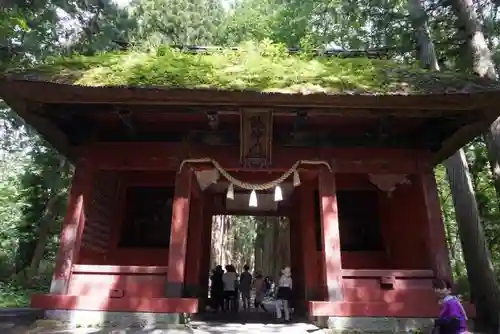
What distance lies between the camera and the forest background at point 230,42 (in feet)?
32.9

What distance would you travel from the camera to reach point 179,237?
701cm

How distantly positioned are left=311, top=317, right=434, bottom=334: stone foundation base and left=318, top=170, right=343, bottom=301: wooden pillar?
0.39 m

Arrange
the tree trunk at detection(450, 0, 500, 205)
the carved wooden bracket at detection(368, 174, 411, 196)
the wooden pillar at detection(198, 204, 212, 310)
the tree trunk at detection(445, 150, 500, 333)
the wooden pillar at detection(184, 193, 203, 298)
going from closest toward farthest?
the carved wooden bracket at detection(368, 174, 411, 196) → the tree trunk at detection(445, 150, 500, 333) → the tree trunk at detection(450, 0, 500, 205) → the wooden pillar at detection(184, 193, 203, 298) → the wooden pillar at detection(198, 204, 212, 310)

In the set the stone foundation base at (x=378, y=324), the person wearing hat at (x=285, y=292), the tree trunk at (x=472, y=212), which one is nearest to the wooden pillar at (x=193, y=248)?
the person wearing hat at (x=285, y=292)

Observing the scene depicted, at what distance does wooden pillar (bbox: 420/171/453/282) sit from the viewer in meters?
7.09

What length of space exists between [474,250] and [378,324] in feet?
14.2

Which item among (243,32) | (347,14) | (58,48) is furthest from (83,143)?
(243,32)

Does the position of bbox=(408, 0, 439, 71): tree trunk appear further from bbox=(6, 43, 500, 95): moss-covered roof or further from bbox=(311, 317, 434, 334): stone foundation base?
bbox=(311, 317, 434, 334): stone foundation base

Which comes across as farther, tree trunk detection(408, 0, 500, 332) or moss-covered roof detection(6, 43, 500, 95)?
tree trunk detection(408, 0, 500, 332)

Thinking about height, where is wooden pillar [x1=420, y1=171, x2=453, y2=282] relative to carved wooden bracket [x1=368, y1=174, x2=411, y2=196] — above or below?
below

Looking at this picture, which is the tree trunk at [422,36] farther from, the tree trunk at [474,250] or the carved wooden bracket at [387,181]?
the carved wooden bracket at [387,181]

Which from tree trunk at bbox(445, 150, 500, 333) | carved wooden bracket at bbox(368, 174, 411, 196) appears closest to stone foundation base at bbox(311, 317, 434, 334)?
carved wooden bracket at bbox(368, 174, 411, 196)

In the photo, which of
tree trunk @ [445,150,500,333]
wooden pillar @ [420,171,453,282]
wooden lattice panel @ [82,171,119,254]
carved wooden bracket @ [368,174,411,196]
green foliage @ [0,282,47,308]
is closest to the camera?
wooden pillar @ [420,171,453,282]

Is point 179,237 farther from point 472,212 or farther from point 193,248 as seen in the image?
point 472,212
